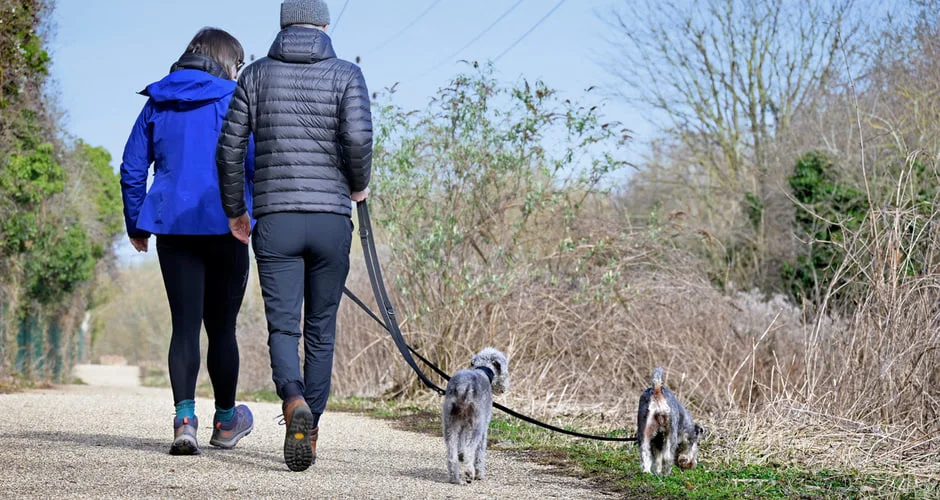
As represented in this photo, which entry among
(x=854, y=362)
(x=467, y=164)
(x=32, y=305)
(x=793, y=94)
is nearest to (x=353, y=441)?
(x=854, y=362)

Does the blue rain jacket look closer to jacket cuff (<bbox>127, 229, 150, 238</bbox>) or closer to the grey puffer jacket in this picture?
jacket cuff (<bbox>127, 229, 150, 238</bbox>)

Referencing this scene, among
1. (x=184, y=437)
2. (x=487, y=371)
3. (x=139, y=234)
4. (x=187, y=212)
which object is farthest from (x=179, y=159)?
(x=487, y=371)

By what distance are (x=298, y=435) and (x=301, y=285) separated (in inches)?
29.3

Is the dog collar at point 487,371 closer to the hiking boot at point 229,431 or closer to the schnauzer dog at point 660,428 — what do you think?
the schnauzer dog at point 660,428

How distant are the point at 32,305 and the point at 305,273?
22.9 m

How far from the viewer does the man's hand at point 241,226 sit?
5246mm

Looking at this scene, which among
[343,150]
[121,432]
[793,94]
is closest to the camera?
[343,150]

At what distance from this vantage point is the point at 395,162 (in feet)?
33.5

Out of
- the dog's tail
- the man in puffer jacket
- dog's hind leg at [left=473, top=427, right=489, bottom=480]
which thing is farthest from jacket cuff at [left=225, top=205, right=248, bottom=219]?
A: the dog's tail

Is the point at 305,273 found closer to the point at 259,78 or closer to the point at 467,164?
the point at 259,78

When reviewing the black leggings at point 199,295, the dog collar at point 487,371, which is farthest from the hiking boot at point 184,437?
the dog collar at point 487,371

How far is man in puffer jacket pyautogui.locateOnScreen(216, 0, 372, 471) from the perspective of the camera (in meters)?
5.03

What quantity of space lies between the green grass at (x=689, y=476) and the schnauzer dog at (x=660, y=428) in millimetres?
105

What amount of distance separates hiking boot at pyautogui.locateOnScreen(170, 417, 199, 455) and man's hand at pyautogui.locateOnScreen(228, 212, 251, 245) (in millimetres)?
977
